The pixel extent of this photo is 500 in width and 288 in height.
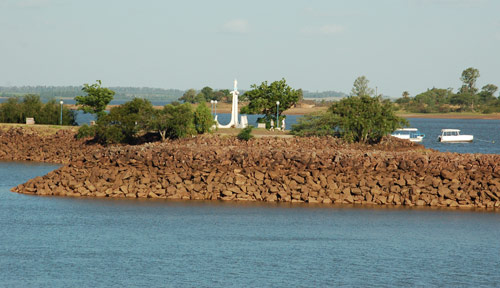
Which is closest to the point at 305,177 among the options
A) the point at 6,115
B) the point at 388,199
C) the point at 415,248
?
the point at 388,199

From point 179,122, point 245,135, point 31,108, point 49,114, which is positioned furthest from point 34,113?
point 245,135

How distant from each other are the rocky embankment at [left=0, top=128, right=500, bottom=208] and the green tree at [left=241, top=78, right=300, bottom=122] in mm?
33254

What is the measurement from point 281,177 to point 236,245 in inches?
465

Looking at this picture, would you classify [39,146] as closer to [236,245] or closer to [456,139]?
[236,245]

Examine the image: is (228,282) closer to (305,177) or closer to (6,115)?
(305,177)

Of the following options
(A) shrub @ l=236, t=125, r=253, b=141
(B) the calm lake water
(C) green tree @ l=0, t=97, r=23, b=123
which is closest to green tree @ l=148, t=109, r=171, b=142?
(A) shrub @ l=236, t=125, r=253, b=141

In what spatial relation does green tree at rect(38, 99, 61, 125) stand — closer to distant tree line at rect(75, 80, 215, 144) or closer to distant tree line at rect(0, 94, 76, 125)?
distant tree line at rect(0, 94, 76, 125)

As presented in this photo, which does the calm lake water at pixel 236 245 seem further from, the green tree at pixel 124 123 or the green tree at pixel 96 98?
the green tree at pixel 96 98

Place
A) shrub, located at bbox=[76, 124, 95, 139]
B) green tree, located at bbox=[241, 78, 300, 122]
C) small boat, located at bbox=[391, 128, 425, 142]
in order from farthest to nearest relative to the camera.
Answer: small boat, located at bbox=[391, 128, 425, 142] < green tree, located at bbox=[241, 78, 300, 122] < shrub, located at bbox=[76, 124, 95, 139]

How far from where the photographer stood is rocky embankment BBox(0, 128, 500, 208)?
4291 cm

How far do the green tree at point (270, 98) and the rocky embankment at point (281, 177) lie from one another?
33254mm

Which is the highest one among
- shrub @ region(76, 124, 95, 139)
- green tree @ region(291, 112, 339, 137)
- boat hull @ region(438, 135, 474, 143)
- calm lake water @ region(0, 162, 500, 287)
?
green tree @ region(291, 112, 339, 137)

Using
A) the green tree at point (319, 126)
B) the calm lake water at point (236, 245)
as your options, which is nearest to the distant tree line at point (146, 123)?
the green tree at point (319, 126)

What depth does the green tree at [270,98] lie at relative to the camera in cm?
8094
